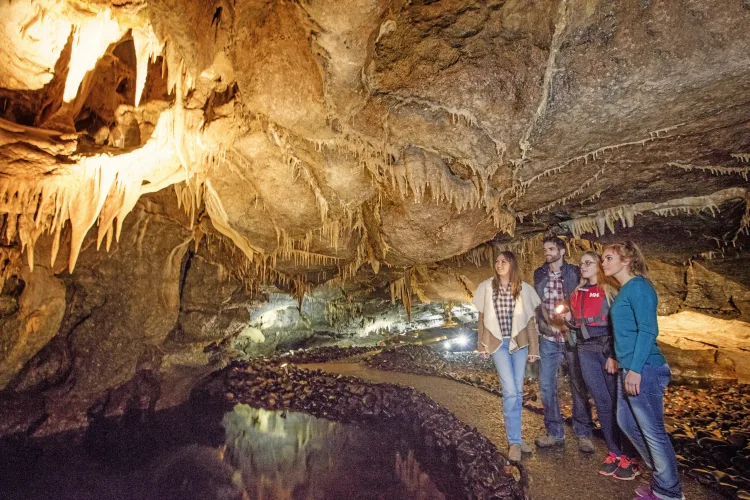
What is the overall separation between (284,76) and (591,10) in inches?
120

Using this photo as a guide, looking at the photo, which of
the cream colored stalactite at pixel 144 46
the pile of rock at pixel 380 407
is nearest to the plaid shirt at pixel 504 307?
the pile of rock at pixel 380 407

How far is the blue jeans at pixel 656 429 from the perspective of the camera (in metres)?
2.69

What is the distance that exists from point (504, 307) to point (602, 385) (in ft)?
4.00

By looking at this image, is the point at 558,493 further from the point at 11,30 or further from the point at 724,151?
the point at 11,30

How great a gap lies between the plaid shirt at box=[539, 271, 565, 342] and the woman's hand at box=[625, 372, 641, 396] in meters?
1.18

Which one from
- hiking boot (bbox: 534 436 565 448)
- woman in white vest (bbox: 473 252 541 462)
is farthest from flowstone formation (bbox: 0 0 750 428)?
hiking boot (bbox: 534 436 565 448)

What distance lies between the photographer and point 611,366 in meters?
3.28

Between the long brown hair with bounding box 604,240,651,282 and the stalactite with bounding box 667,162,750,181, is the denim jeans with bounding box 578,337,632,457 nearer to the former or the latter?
the long brown hair with bounding box 604,240,651,282

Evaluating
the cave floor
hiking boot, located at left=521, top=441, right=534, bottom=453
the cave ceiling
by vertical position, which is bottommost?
the cave floor

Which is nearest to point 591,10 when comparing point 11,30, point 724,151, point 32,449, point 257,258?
point 724,151

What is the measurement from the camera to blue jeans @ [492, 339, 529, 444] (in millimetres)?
3756

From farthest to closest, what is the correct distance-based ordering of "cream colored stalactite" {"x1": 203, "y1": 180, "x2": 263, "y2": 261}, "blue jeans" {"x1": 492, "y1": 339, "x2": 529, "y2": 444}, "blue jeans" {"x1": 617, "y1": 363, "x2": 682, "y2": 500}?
"cream colored stalactite" {"x1": 203, "y1": 180, "x2": 263, "y2": 261}
"blue jeans" {"x1": 492, "y1": 339, "x2": 529, "y2": 444}
"blue jeans" {"x1": 617, "y1": 363, "x2": 682, "y2": 500}

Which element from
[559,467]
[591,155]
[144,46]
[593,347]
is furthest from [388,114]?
[559,467]

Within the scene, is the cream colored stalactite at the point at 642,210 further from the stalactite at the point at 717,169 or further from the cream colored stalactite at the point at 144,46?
the cream colored stalactite at the point at 144,46
